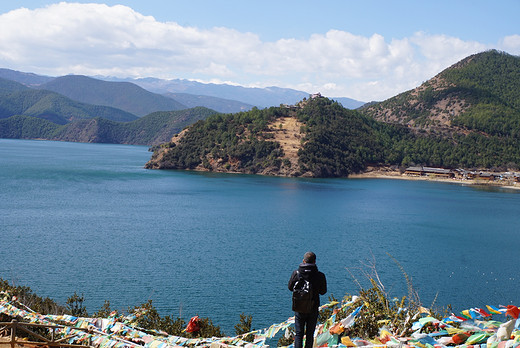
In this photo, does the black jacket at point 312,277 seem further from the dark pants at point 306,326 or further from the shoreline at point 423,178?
the shoreline at point 423,178

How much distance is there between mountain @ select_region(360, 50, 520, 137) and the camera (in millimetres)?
119250

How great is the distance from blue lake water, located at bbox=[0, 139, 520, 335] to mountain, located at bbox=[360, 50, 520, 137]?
58025mm

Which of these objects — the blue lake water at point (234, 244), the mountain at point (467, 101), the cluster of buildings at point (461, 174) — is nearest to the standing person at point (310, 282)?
the blue lake water at point (234, 244)

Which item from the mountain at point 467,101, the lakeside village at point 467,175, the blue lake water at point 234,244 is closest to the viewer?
the blue lake water at point 234,244

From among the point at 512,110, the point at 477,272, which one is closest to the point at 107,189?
the point at 477,272

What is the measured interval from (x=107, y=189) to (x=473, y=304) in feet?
163

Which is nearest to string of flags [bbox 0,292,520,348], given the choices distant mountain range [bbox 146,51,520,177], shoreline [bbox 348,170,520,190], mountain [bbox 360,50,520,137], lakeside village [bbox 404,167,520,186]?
distant mountain range [bbox 146,51,520,177]

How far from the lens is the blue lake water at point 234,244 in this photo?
21734 mm

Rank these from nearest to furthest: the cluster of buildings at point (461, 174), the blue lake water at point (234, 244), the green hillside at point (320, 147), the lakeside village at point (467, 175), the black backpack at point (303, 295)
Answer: the black backpack at point (303, 295), the blue lake water at point (234, 244), the lakeside village at point (467, 175), the cluster of buildings at point (461, 174), the green hillside at point (320, 147)

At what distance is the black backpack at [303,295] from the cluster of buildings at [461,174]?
99606 millimetres

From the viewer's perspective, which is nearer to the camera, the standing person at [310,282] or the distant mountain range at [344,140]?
the standing person at [310,282]

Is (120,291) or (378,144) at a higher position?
(378,144)

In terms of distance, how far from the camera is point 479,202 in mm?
64188

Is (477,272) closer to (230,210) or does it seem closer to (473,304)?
(473,304)
